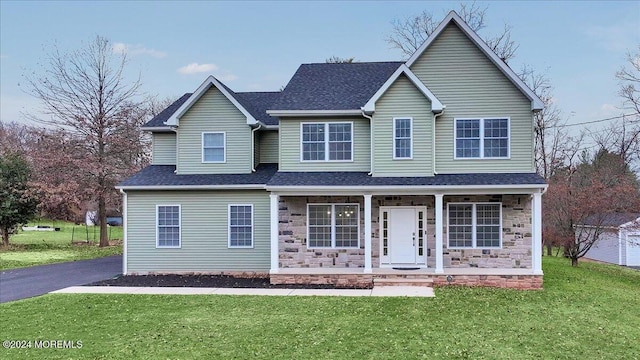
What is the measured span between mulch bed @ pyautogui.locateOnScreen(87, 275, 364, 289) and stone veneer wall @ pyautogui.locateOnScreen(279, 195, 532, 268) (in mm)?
1479

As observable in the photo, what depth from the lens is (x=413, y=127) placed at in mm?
15125

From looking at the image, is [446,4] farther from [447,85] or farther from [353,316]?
[353,316]

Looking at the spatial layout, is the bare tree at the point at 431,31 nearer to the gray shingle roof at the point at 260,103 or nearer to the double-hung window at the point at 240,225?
the gray shingle roof at the point at 260,103

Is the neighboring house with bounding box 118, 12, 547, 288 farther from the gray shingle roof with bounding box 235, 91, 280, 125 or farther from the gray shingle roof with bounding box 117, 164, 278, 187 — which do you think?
the gray shingle roof with bounding box 235, 91, 280, 125

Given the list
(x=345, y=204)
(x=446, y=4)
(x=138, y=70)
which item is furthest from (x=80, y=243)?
(x=446, y=4)

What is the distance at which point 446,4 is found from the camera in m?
29.5

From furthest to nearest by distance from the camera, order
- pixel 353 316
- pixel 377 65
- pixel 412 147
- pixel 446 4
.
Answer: pixel 446 4, pixel 377 65, pixel 412 147, pixel 353 316

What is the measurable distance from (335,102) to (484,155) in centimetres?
517

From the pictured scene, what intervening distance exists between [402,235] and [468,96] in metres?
5.04

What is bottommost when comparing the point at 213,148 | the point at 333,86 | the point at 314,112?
the point at 213,148

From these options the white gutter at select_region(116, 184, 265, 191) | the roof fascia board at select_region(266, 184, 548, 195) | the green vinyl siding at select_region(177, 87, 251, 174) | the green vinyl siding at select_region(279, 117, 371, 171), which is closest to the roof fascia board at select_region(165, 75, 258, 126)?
the green vinyl siding at select_region(177, 87, 251, 174)

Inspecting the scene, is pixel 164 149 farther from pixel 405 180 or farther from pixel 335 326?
pixel 335 326

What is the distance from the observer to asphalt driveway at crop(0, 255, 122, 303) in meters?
14.2

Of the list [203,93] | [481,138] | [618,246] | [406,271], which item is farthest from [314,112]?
[618,246]
